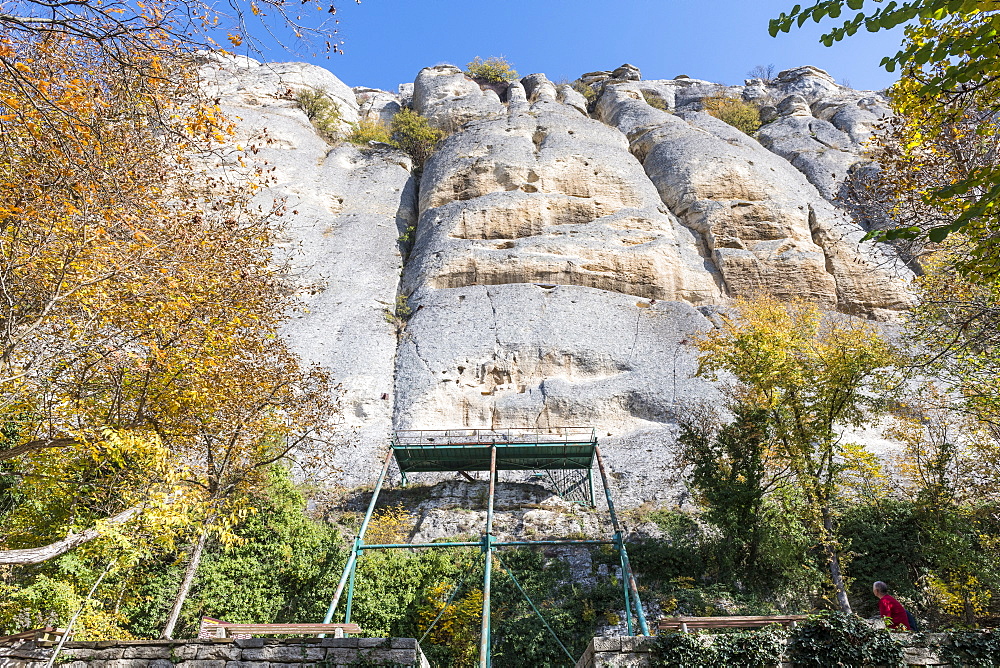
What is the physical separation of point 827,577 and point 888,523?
2327 millimetres

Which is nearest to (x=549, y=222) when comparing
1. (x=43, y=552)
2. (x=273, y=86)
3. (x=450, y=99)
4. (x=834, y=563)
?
(x=450, y=99)

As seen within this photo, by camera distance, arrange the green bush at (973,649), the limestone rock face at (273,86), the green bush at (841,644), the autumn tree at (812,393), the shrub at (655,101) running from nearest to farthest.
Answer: the green bush at (973,649) → the green bush at (841,644) → the autumn tree at (812,393) → the limestone rock face at (273,86) → the shrub at (655,101)

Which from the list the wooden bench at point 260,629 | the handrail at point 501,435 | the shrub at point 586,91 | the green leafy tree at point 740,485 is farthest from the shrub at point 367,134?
the wooden bench at point 260,629

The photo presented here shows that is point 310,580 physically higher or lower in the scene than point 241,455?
lower

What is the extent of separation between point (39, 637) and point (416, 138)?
3151 cm

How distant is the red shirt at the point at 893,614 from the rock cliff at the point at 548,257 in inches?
320

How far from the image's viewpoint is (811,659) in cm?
650

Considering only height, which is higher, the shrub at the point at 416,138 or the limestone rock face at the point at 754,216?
the shrub at the point at 416,138

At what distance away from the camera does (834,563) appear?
11016 mm

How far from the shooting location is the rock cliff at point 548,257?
18.7m

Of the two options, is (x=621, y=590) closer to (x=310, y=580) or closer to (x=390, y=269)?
(x=310, y=580)

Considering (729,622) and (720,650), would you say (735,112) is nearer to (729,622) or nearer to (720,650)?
(729,622)

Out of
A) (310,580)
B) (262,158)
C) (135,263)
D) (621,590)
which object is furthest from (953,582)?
(262,158)

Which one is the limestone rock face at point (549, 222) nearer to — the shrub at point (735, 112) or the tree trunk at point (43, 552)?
the shrub at point (735, 112)
